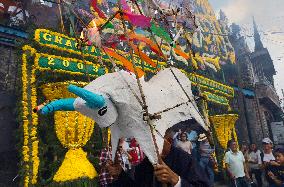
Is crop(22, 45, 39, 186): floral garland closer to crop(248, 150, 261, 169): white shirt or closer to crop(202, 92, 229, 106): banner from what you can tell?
crop(248, 150, 261, 169): white shirt

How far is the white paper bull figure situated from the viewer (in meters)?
2.45

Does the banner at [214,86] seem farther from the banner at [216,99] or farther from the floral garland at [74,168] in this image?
the floral garland at [74,168]

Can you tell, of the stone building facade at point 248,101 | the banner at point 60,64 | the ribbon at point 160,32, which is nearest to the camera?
the ribbon at point 160,32

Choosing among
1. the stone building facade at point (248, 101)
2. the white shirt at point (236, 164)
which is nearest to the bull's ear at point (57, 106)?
the white shirt at point (236, 164)

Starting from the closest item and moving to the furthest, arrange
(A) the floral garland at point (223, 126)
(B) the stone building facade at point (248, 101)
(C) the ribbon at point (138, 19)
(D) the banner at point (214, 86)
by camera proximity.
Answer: (C) the ribbon at point (138, 19)
(A) the floral garland at point (223, 126)
(D) the banner at point (214, 86)
(B) the stone building facade at point (248, 101)

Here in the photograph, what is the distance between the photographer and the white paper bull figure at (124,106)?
8.04 ft

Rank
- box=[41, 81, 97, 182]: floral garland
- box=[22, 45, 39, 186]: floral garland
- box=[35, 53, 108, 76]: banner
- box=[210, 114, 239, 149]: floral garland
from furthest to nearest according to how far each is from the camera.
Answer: box=[210, 114, 239, 149]: floral garland → box=[35, 53, 108, 76]: banner → box=[41, 81, 97, 182]: floral garland → box=[22, 45, 39, 186]: floral garland

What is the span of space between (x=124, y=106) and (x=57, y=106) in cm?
58

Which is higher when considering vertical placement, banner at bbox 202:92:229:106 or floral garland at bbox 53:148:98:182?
banner at bbox 202:92:229:106

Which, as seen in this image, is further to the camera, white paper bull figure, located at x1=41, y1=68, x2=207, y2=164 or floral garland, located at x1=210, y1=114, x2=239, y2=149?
floral garland, located at x1=210, y1=114, x2=239, y2=149

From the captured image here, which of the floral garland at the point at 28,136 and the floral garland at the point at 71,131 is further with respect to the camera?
the floral garland at the point at 71,131

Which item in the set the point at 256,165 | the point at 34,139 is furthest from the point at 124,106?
the point at 256,165

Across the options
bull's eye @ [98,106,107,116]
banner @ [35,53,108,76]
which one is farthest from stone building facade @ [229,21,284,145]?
bull's eye @ [98,106,107,116]

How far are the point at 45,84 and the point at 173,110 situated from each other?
5721 millimetres
